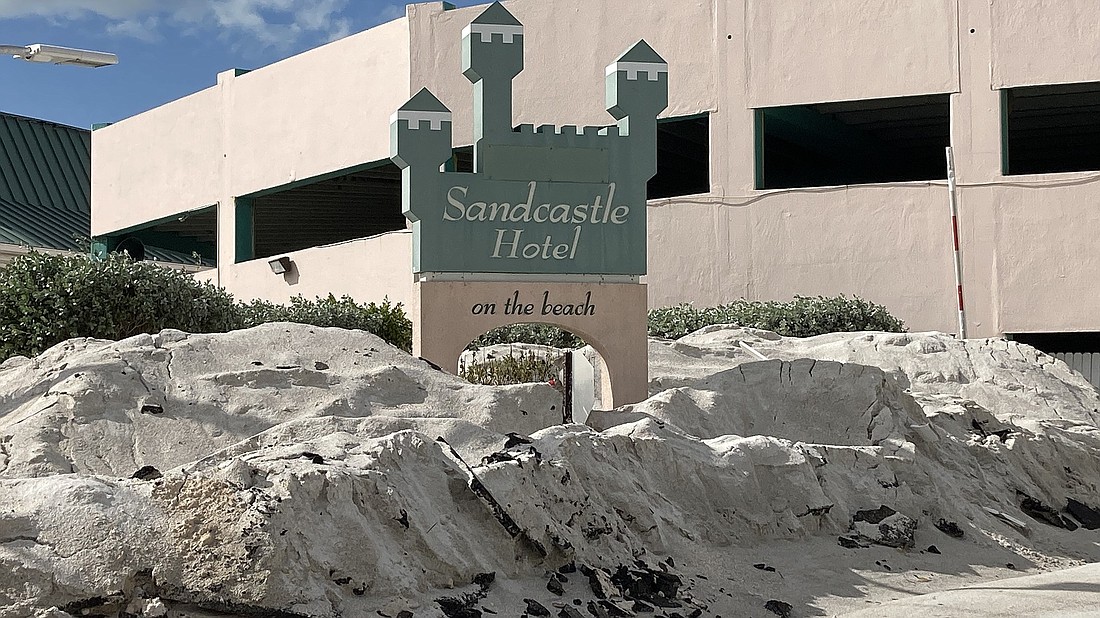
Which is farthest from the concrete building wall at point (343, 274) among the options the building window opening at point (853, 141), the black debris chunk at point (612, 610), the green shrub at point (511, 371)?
the black debris chunk at point (612, 610)

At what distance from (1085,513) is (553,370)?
4258mm

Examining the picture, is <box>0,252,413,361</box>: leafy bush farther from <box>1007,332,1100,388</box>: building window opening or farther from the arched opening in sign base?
<box>1007,332,1100,388</box>: building window opening

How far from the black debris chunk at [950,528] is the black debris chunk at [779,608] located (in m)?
2.00

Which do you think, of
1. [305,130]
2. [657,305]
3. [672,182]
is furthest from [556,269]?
[672,182]

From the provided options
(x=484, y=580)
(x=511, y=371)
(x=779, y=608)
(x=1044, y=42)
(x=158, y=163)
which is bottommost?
(x=779, y=608)

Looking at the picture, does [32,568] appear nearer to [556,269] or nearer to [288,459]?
[288,459]

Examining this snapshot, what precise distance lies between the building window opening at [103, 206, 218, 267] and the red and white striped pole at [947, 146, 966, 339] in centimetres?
1448

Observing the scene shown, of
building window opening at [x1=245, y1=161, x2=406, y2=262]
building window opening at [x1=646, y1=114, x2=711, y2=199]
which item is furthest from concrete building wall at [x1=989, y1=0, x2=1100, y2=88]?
building window opening at [x1=245, y1=161, x2=406, y2=262]

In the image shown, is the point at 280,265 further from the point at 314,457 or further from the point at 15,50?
the point at 314,457

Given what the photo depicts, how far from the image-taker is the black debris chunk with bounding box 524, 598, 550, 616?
5547 millimetres

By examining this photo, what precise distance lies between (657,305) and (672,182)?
7.16m

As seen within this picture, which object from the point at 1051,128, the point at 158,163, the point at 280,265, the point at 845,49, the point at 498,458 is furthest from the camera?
the point at 158,163

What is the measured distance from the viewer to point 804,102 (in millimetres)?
16688

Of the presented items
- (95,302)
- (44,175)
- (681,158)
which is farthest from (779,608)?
(44,175)
